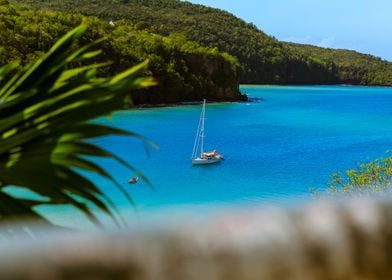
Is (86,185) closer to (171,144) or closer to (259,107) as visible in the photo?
(171,144)

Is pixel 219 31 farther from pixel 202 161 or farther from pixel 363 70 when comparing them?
pixel 202 161

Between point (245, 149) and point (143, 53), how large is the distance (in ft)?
76.2

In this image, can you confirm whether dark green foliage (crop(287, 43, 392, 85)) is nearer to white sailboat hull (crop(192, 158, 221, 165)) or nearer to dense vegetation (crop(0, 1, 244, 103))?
dense vegetation (crop(0, 1, 244, 103))

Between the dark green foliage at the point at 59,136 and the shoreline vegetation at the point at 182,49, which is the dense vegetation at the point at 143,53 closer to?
the shoreline vegetation at the point at 182,49

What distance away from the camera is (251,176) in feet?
76.0

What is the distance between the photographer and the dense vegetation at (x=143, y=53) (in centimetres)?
4297

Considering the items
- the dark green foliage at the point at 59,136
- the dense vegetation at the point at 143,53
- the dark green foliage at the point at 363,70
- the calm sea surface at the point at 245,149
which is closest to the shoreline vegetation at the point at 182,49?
the dense vegetation at the point at 143,53

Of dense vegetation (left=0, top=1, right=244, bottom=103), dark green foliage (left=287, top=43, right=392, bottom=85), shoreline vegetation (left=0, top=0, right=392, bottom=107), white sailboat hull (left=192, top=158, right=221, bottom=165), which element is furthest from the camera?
dark green foliage (left=287, top=43, right=392, bottom=85)

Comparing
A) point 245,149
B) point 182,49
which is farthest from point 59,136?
point 182,49

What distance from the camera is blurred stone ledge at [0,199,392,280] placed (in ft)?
1.22

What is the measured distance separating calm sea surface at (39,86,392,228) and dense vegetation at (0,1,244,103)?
2.21 metres

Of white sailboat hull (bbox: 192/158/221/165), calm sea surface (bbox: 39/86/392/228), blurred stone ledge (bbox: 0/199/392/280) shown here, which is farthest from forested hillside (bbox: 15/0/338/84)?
blurred stone ledge (bbox: 0/199/392/280)

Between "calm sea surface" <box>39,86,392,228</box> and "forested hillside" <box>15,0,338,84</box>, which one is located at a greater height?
"forested hillside" <box>15,0,338,84</box>

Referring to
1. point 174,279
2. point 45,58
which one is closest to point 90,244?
point 174,279
